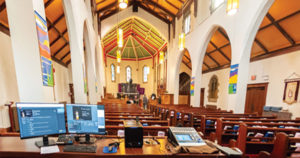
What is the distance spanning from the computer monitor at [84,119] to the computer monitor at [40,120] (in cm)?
9

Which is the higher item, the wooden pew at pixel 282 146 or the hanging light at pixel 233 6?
the hanging light at pixel 233 6

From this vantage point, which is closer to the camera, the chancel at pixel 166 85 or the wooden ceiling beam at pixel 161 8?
the chancel at pixel 166 85

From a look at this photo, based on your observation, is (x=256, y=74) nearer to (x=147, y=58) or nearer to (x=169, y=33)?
(x=169, y=33)

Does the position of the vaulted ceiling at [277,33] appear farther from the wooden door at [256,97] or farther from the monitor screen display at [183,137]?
the monitor screen display at [183,137]

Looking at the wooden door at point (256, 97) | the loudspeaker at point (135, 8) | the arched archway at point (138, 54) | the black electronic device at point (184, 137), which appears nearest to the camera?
the black electronic device at point (184, 137)

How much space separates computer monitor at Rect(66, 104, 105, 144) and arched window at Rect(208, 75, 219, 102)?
956 cm

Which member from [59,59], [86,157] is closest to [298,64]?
[86,157]

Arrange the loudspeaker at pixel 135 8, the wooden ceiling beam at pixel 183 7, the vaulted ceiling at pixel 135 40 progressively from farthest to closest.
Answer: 1. the vaulted ceiling at pixel 135 40
2. the loudspeaker at pixel 135 8
3. the wooden ceiling beam at pixel 183 7

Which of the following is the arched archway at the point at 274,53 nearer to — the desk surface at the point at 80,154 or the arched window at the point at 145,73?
the desk surface at the point at 80,154

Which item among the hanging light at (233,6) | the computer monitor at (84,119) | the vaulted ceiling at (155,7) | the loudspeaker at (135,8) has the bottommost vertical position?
the computer monitor at (84,119)

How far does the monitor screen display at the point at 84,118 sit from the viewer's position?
137 cm

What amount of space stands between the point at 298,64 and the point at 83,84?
766 centimetres

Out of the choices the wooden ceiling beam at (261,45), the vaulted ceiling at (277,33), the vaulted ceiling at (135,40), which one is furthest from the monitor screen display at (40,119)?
the vaulted ceiling at (135,40)

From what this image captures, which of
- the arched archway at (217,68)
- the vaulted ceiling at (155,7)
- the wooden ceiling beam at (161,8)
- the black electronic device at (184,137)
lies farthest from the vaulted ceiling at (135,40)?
the black electronic device at (184,137)
